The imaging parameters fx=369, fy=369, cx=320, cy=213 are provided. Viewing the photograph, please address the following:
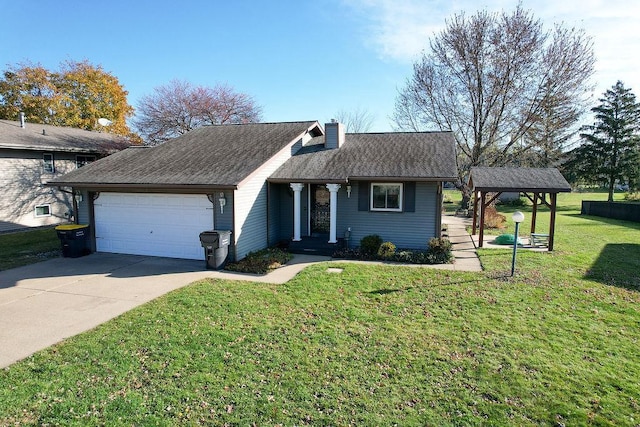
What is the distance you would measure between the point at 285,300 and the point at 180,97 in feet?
87.1

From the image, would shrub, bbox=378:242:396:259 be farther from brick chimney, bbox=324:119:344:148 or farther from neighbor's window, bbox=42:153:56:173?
neighbor's window, bbox=42:153:56:173

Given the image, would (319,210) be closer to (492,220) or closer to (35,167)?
(492,220)

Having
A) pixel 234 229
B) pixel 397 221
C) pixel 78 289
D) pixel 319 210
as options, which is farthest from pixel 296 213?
pixel 78 289

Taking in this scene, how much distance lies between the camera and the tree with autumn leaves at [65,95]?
29734 mm

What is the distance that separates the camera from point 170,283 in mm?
9055

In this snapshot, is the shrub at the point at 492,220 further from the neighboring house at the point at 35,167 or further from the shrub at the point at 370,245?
the neighboring house at the point at 35,167

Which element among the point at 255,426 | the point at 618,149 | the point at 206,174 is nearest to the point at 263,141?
the point at 206,174

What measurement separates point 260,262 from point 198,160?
4.63 m

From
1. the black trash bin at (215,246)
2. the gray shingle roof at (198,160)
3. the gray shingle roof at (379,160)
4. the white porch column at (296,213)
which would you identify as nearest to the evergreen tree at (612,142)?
the gray shingle roof at (379,160)

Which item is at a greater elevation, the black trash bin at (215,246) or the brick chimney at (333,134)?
the brick chimney at (333,134)

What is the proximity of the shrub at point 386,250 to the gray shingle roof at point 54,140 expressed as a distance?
54.8 feet

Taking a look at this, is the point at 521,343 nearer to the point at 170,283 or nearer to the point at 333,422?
the point at 333,422

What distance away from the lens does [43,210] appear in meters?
18.6

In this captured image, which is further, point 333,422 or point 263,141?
point 263,141
